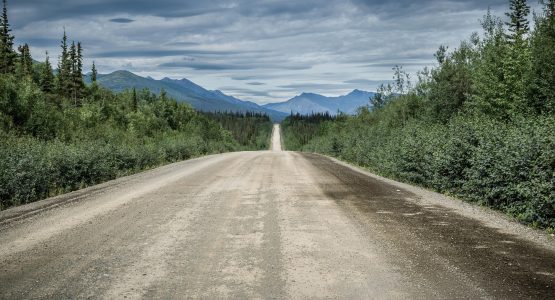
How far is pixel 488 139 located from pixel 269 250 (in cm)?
758

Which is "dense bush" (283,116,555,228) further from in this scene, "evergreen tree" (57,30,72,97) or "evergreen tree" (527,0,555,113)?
"evergreen tree" (57,30,72,97)

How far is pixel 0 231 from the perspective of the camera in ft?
26.3

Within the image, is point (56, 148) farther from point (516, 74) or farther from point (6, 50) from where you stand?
point (6, 50)

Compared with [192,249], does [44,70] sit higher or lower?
higher

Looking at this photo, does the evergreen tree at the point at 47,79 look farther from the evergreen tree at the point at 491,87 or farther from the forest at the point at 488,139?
the evergreen tree at the point at 491,87

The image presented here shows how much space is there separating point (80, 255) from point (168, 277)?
6.17 ft

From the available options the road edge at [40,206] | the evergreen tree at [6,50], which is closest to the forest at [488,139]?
the road edge at [40,206]

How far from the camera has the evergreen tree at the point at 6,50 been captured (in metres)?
71.4

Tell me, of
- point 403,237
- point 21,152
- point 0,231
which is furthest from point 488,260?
point 21,152

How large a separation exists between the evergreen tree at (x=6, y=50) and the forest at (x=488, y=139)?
6131 centimetres

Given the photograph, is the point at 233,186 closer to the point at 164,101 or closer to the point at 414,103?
the point at 414,103

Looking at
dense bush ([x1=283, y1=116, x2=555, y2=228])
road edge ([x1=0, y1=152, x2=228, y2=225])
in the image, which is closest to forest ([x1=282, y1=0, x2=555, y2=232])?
dense bush ([x1=283, y1=116, x2=555, y2=228])

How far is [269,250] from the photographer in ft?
21.7

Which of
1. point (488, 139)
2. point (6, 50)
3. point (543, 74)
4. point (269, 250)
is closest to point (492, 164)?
point (488, 139)
